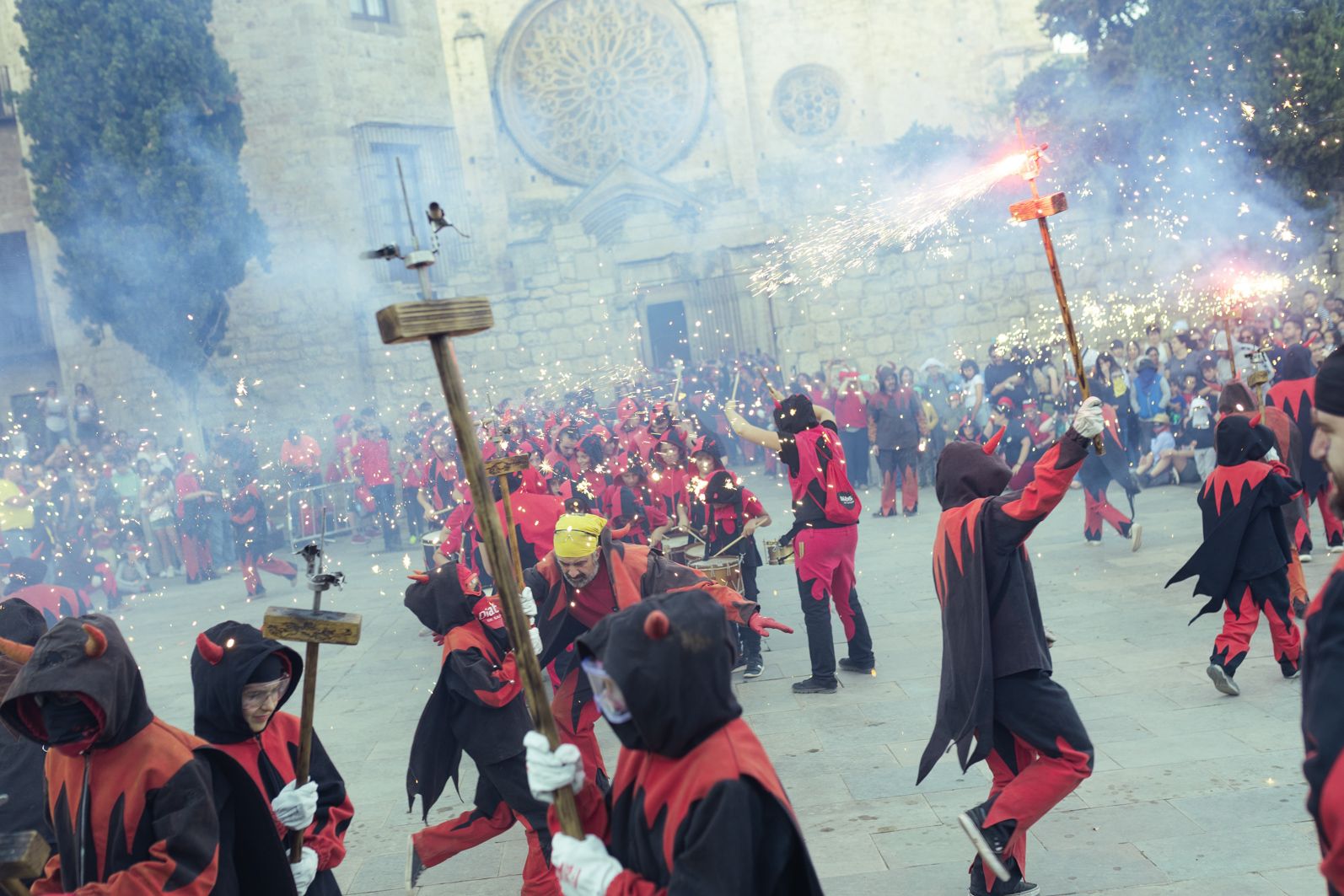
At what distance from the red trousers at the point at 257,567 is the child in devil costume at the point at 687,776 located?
13.1 m

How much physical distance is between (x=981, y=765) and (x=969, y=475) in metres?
2.22

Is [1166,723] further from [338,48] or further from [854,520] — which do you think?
[338,48]

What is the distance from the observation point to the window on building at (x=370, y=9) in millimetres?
25094

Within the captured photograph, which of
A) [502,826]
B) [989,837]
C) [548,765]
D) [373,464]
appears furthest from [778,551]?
[373,464]

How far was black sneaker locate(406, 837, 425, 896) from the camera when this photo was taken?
5.61 meters

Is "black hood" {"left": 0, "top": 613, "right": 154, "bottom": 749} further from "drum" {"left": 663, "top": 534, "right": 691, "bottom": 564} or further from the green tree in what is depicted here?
the green tree

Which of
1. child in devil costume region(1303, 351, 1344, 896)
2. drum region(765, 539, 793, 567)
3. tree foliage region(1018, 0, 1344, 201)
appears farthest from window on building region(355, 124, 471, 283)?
child in devil costume region(1303, 351, 1344, 896)

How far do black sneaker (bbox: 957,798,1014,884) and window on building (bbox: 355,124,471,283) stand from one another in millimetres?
21002

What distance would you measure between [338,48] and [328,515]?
10.3m

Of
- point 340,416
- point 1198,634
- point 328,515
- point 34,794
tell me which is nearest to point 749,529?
point 1198,634

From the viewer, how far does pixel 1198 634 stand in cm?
859

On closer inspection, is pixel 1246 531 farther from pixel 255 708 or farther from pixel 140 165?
pixel 140 165

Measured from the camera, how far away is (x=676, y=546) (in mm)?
9172

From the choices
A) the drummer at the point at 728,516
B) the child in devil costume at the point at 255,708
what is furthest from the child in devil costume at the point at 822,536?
the child in devil costume at the point at 255,708
